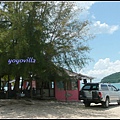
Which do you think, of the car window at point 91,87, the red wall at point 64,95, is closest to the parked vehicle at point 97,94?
the car window at point 91,87

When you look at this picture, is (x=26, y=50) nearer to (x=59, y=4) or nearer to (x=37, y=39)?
(x=37, y=39)

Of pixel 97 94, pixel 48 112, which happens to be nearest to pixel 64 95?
pixel 97 94

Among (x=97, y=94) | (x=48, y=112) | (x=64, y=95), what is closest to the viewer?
(x=48, y=112)

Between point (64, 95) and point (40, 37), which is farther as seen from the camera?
point (64, 95)

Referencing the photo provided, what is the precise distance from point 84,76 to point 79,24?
1018cm

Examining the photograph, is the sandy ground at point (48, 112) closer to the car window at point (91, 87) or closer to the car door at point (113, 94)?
the car window at point (91, 87)

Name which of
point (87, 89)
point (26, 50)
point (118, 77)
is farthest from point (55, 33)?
point (118, 77)

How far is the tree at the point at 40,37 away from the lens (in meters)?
14.7

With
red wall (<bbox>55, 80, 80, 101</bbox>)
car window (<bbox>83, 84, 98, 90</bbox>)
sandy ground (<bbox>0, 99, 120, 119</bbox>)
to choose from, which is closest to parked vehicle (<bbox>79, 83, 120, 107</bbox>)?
car window (<bbox>83, 84, 98, 90</bbox>)

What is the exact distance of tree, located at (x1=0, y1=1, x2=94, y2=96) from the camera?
14.7 meters

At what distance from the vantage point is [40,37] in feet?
49.7

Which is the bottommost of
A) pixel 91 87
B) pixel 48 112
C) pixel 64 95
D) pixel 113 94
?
pixel 48 112

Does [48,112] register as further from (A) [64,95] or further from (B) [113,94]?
(A) [64,95]

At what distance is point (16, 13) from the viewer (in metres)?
14.8
